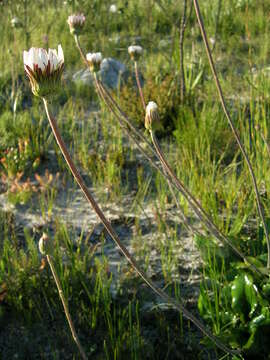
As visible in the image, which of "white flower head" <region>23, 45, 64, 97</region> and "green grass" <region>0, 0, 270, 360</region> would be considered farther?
"green grass" <region>0, 0, 270, 360</region>

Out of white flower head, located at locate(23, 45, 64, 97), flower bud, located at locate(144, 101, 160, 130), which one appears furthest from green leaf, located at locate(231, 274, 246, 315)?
white flower head, located at locate(23, 45, 64, 97)

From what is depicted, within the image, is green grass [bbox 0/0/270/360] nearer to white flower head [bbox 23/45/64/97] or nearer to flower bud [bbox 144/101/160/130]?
flower bud [bbox 144/101/160/130]

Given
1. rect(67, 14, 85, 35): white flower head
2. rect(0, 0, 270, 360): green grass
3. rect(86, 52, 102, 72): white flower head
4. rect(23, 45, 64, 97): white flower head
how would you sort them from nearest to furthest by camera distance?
rect(23, 45, 64, 97): white flower head, rect(0, 0, 270, 360): green grass, rect(86, 52, 102, 72): white flower head, rect(67, 14, 85, 35): white flower head

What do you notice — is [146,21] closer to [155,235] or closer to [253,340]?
[155,235]

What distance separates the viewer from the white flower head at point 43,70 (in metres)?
0.93

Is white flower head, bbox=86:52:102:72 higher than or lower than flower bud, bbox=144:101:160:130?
higher

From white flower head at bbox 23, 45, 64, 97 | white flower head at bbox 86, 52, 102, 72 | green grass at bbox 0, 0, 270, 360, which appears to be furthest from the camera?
white flower head at bbox 86, 52, 102, 72

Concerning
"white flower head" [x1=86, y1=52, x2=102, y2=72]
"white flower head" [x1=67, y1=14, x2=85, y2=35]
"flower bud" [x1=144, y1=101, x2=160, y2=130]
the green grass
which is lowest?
the green grass

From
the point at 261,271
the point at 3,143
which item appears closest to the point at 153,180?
the point at 3,143

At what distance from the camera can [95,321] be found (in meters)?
1.54

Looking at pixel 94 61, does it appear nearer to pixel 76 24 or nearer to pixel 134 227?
pixel 76 24

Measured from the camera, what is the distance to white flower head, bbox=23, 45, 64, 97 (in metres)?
0.93

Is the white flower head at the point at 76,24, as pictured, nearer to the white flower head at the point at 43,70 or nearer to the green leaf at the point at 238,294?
the white flower head at the point at 43,70

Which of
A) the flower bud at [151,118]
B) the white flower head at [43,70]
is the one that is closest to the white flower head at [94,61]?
the flower bud at [151,118]
